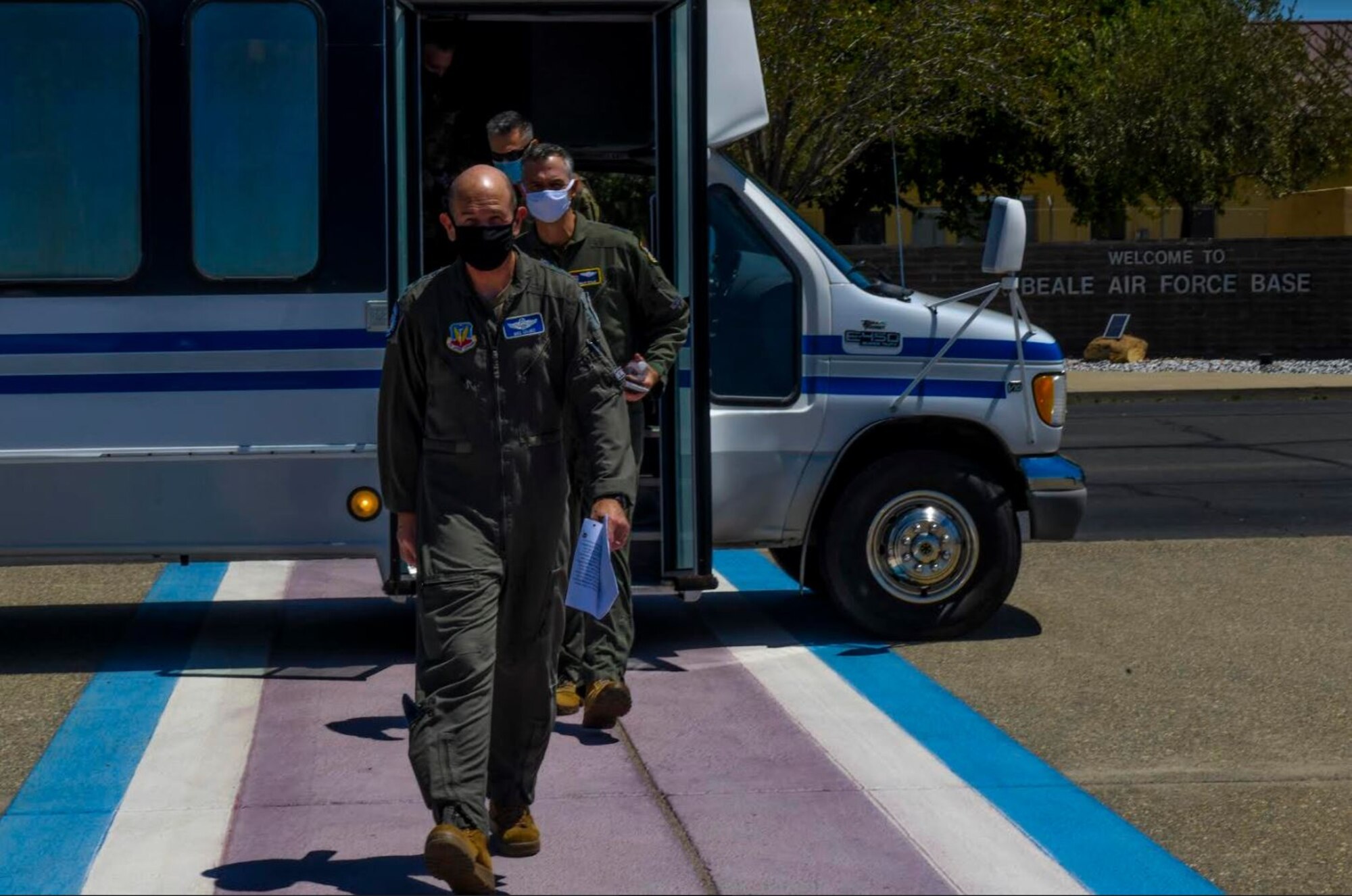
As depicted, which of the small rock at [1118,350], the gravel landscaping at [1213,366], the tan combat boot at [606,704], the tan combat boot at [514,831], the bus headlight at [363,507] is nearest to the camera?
the tan combat boot at [514,831]

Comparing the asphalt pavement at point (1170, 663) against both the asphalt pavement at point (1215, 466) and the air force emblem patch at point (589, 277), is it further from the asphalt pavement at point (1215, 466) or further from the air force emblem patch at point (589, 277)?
the air force emblem patch at point (589, 277)

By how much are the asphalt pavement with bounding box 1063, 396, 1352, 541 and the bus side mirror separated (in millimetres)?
4028

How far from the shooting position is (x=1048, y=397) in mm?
8648

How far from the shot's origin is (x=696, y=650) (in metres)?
8.60

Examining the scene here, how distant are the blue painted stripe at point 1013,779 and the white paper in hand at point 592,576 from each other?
1.41m

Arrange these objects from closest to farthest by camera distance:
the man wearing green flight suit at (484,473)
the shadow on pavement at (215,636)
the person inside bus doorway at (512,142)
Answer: the man wearing green flight suit at (484,473)
the person inside bus doorway at (512,142)
the shadow on pavement at (215,636)

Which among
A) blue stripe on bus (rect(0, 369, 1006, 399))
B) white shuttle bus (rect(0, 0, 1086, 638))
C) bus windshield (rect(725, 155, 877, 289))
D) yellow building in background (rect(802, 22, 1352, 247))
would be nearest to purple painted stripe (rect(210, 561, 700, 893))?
white shuttle bus (rect(0, 0, 1086, 638))

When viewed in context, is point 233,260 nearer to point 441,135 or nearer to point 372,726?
point 441,135

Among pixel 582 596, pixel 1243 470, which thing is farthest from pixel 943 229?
pixel 582 596

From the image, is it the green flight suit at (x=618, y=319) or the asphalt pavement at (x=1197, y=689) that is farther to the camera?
the green flight suit at (x=618, y=319)

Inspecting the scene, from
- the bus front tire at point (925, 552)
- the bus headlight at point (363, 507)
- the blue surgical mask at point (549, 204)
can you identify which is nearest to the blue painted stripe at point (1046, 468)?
the bus front tire at point (925, 552)

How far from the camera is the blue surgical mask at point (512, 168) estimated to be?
7.66m

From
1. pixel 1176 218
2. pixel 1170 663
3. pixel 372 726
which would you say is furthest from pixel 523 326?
pixel 1176 218

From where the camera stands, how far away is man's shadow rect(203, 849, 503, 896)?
5.30 meters
